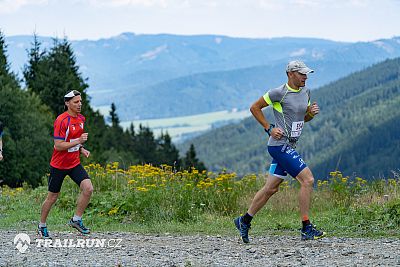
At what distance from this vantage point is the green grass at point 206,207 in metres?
10.1

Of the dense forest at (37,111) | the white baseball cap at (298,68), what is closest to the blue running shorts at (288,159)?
the white baseball cap at (298,68)

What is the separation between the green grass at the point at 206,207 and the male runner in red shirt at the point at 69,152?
92 cm

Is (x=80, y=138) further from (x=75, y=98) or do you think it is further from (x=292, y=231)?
(x=292, y=231)

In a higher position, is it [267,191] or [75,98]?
[75,98]

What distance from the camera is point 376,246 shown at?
8227mm

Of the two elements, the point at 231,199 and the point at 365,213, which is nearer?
the point at 365,213

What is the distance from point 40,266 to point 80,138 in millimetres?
2324

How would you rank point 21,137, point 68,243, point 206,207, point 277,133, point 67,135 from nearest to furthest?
point 277,133 → point 68,243 → point 67,135 → point 206,207 → point 21,137

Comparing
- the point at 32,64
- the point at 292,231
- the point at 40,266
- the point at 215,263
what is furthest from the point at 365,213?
the point at 32,64

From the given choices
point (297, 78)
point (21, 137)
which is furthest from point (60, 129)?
point (21, 137)

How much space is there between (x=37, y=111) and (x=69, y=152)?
35.2m

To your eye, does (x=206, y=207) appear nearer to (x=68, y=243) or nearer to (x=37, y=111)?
(x=68, y=243)

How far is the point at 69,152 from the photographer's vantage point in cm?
949

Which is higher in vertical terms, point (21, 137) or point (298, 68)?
point (298, 68)
